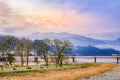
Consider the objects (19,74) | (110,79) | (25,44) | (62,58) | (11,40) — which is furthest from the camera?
(25,44)

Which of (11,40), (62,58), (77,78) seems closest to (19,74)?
(77,78)

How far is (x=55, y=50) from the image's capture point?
351ft

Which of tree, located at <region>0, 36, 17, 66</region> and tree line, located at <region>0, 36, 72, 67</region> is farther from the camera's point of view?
tree, located at <region>0, 36, 17, 66</region>

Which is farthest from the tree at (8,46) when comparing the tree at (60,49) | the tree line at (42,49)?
the tree at (60,49)

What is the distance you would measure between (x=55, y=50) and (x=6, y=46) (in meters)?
14.9

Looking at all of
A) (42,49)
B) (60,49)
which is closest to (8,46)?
(42,49)

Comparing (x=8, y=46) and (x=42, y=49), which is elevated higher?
(x=8, y=46)

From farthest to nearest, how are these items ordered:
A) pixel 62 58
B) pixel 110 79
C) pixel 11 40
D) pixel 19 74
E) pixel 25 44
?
1. pixel 25 44
2. pixel 11 40
3. pixel 62 58
4. pixel 19 74
5. pixel 110 79

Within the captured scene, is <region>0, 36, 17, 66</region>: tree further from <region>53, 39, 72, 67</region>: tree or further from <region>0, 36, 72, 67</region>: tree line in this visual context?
<region>53, 39, 72, 67</region>: tree

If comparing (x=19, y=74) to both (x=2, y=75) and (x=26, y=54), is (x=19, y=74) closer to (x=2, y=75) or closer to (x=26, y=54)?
(x=2, y=75)

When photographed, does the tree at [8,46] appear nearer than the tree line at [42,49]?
No

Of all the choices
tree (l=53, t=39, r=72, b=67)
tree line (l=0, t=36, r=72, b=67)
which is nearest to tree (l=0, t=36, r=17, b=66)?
tree line (l=0, t=36, r=72, b=67)

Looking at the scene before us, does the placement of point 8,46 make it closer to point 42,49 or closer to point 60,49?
point 42,49

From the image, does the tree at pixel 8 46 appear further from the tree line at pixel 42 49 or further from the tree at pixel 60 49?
the tree at pixel 60 49
